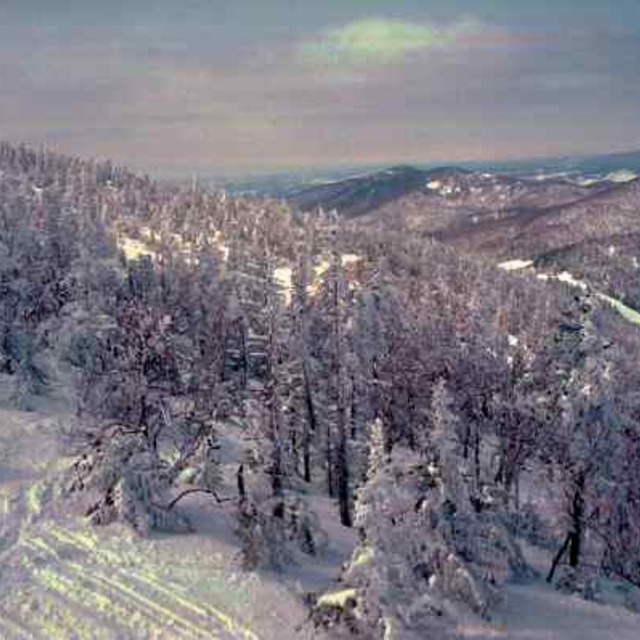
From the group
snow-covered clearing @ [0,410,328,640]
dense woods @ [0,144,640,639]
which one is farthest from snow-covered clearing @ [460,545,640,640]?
snow-covered clearing @ [0,410,328,640]

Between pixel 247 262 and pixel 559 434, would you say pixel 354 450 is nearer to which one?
pixel 559 434

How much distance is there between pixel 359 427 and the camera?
4947 centimetres

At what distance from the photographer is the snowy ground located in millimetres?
20391

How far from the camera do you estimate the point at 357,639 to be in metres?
19.7

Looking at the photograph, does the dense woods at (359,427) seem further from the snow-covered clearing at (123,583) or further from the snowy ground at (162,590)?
the snow-covered clearing at (123,583)

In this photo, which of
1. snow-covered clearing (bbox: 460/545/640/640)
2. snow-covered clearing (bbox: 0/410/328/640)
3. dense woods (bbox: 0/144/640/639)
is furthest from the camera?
snow-covered clearing (bbox: 460/545/640/640)

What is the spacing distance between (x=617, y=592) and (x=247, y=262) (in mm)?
112166

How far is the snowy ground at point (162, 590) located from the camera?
→ 803 inches

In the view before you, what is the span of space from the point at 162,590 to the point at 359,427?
2839 cm

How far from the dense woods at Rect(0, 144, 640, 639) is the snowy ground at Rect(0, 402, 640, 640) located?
84cm

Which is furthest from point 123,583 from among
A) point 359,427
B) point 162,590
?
point 359,427

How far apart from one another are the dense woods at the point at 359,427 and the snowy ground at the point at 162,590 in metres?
0.84

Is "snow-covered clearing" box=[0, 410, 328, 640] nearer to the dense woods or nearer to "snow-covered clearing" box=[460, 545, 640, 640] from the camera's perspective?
the dense woods

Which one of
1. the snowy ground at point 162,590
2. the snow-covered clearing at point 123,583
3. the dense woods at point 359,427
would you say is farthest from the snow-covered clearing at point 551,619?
the snow-covered clearing at point 123,583
